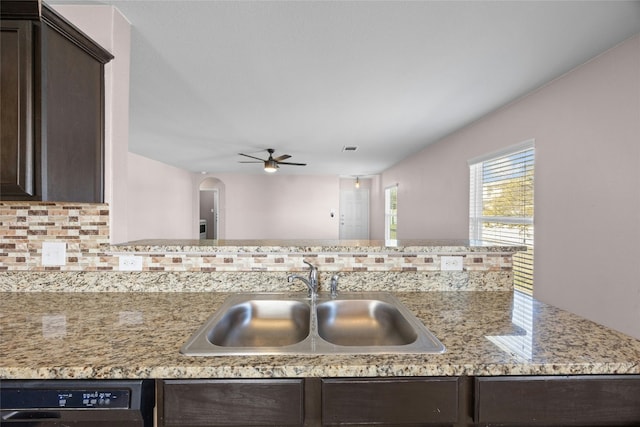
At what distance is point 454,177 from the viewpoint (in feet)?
12.9

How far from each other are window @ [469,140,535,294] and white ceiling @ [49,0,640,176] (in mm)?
533

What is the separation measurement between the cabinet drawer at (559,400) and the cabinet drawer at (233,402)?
0.53 metres

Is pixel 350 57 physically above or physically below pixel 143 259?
above

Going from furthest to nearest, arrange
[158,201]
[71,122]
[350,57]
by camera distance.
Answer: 1. [158,201]
2. [350,57]
3. [71,122]

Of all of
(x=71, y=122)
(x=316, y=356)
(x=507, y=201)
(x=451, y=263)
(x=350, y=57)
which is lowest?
(x=316, y=356)

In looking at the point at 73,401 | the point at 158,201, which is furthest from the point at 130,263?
the point at 158,201

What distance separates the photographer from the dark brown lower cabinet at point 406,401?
2.63ft

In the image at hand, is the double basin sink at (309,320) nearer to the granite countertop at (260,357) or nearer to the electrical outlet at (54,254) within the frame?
the granite countertop at (260,357)

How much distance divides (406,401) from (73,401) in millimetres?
901

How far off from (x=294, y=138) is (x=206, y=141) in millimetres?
1352

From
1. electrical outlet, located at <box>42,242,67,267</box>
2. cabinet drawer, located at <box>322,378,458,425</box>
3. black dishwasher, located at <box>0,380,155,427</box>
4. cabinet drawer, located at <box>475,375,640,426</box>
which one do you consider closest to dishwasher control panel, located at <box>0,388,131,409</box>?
black dishwasher, located at <box>0,380,155,427</box>

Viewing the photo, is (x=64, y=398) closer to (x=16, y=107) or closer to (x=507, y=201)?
(x=16, y=107)

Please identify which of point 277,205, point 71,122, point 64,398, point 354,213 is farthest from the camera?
point 354,213

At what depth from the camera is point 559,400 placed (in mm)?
822
